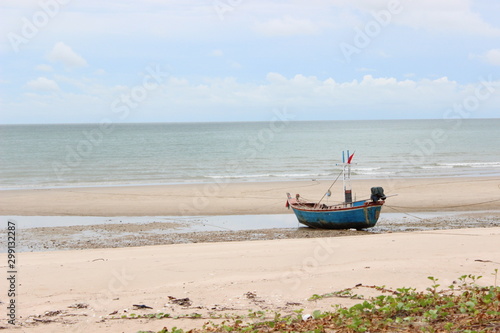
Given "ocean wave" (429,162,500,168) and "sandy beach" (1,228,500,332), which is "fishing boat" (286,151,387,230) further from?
"ocean wave" (429,162,500,168)

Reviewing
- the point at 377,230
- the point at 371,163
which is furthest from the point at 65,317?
the point at 371,163

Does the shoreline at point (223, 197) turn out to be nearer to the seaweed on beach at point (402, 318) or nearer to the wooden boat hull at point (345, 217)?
the wooden boat hull at point (345, 217)

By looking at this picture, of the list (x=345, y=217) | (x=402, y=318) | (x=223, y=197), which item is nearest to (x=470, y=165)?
(x=223, y=197)

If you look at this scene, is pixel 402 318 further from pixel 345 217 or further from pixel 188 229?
pixel 188 229

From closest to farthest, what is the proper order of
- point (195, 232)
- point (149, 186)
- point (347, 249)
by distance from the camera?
point (347, 249) → point (195, 232) → point (149, 186)

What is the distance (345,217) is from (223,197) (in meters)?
10.0

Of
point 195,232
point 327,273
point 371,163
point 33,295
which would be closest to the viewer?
point 33,295

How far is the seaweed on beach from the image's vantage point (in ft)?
20.7

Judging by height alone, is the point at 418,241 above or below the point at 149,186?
below

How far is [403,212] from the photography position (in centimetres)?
2458

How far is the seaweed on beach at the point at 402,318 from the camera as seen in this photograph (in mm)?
6305

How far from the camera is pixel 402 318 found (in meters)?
6.70

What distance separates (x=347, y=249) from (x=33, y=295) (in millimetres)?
7340

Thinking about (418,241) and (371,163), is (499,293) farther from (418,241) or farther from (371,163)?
(371,163)
